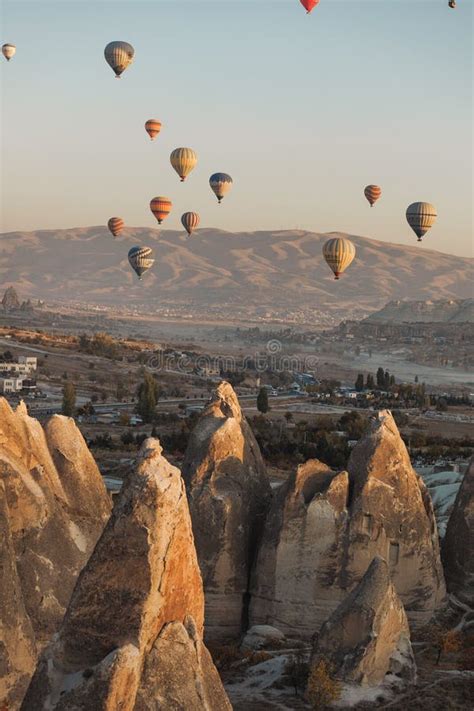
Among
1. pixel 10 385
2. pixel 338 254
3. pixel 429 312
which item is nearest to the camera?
pixel 338 254

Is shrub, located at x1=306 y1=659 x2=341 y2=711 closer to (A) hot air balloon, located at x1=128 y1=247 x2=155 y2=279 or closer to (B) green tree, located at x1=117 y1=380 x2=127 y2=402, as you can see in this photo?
(B) green tree, located at x1=117 y1=380 x2=127 y2=402

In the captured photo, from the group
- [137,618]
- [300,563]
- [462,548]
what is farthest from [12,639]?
[462,548]

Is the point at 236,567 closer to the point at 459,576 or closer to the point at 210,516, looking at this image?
the point at 210,516

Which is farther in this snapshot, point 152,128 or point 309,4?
point 152,128

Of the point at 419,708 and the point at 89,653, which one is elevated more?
the point at 89,653

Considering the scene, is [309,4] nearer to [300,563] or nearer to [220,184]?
[220,184]

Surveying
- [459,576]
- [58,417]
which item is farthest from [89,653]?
[459,576]
